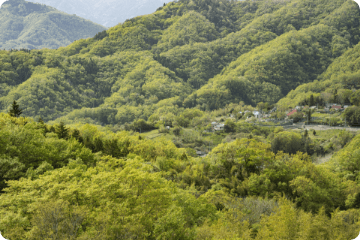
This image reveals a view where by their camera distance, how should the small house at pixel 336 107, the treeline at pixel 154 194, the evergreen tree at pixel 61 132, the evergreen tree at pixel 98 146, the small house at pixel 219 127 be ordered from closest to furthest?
the treeline at pixel 154 194
the evergreen tree at pixel 61 132
the evergreen tree at pixel 98 146
the small house at pixel 336 107
the small house at pixel 219 127

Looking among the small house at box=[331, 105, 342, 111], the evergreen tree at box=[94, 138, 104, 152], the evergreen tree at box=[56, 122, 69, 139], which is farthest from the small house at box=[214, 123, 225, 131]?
the evergreen tree at box=[56, 122, 69, 139]

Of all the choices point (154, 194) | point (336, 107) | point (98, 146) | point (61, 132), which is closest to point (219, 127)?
point (336, 107)

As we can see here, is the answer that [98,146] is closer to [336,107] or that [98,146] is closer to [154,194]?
[154,194]

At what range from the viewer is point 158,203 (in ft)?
76.0

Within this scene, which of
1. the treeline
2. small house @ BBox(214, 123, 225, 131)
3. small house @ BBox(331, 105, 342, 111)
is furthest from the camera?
small house @ BBox(214, 123, 225, 131)

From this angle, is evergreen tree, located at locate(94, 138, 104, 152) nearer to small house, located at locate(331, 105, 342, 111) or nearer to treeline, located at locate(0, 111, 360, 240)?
treeline, located at locate(0, 111, 360, 240)

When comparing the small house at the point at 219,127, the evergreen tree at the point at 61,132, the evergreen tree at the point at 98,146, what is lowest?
the small house at the point at 219,127

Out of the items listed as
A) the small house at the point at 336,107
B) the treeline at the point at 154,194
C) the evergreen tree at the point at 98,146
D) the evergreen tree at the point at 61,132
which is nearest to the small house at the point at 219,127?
the small house at the point at 336,107

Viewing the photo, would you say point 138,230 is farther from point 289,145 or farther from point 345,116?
point 345,116

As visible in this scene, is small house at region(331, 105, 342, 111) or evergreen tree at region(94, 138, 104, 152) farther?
small house at region(331, 105, 342, 111)

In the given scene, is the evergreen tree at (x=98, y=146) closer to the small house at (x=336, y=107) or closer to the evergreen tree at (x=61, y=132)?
the evergreen tree at (x=61, y=132)

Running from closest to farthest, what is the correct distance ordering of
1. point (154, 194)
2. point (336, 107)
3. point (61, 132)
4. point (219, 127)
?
point (154, 194), point (61, 132), point (336, 107), point (219, 127)

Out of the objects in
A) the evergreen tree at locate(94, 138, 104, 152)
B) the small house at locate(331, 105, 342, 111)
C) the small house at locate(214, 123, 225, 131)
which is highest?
the evergreen tree at locate(94, 138, 104, 152)

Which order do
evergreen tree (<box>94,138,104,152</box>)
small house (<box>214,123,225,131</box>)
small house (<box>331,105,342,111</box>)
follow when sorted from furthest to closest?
small house (<box>214,123,225,131</box>), small house (<box>331,105,342,111</box>), evergreen tree (<box>94,138,104,152</box>)
